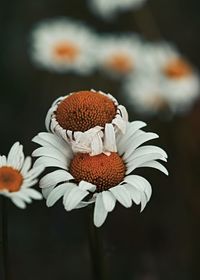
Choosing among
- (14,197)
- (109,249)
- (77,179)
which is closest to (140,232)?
(109,249)

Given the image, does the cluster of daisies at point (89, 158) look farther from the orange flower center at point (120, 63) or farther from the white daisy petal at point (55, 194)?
the orange flower center at point (120, 63)

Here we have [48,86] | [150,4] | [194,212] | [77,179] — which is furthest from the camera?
[150,4]

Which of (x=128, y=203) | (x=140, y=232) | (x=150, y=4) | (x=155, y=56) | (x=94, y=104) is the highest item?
(x=150, y=4)

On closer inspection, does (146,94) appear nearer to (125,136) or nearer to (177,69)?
(177,69)

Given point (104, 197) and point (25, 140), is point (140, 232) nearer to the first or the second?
point (25, 140)

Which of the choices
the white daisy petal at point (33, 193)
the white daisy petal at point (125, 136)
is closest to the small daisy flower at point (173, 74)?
the white daisy petal at point (125, 136)

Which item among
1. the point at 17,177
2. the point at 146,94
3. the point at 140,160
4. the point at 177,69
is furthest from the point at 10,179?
the point at 177,69
